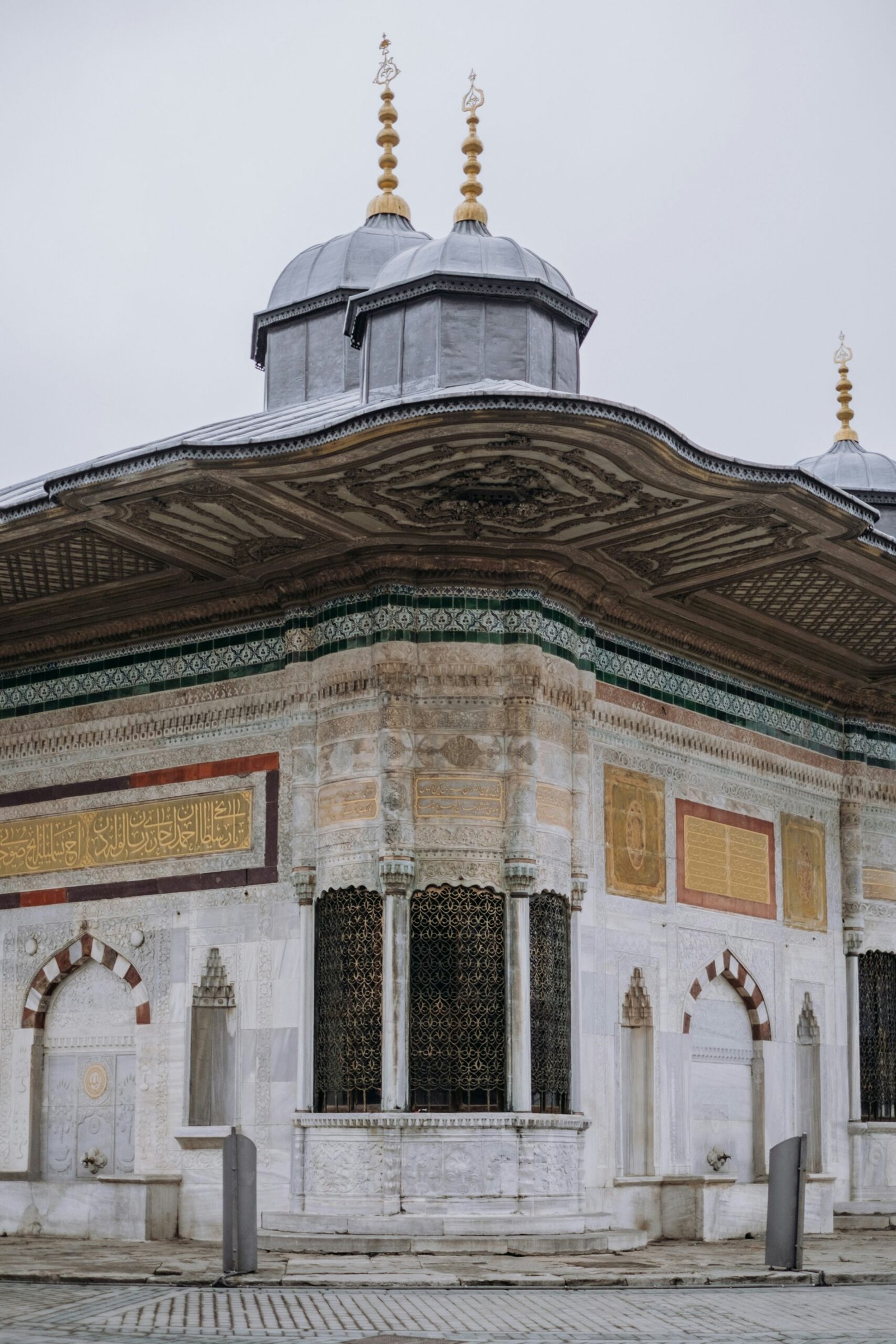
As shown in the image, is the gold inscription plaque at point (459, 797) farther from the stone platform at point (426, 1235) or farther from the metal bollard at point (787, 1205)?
the metal bollard at point (787, 1205)

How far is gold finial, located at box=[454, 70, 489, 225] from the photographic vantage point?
1186 cm

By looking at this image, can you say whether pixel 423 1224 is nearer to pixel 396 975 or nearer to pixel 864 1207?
pixel 396 975

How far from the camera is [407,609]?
10.3 m

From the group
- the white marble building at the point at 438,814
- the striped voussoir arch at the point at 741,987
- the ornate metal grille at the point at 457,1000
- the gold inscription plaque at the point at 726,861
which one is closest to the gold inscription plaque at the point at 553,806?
the white marble building at the point at 438,814

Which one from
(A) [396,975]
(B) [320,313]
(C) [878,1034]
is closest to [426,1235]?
(A) [396,975]

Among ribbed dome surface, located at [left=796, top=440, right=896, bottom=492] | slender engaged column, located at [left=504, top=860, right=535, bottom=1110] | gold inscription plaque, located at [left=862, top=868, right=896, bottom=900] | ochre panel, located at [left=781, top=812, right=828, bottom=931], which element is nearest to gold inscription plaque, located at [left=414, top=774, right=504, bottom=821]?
slender engaged column, located at [left=504, top=860, right=535, bottom=1110]

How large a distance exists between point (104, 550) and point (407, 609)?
1.86 meters

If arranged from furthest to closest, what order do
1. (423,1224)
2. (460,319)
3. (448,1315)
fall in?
(460,319) → (423,1224) → (448,1315)

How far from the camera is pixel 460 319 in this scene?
1139 cm

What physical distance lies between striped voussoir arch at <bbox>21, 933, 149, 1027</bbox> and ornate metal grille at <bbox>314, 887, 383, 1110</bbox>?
1591mm

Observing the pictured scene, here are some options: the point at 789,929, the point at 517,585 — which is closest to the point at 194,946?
the point at 517,585

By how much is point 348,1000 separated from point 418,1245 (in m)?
1.43

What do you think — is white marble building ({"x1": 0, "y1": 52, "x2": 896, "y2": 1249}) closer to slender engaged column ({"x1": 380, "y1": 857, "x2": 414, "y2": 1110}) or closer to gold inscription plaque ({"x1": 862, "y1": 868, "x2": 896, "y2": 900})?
slender engaged column ({"x1": 380, "y1": 857, "x2": 414, "y2": 1110})

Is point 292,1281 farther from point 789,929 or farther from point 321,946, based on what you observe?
point 789,929
